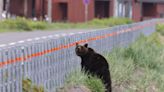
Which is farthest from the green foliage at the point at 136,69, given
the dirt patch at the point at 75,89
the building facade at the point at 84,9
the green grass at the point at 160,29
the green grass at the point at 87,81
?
the building facade at the point at 84,9

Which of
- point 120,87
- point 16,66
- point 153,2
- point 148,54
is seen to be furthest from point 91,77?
point 153,2

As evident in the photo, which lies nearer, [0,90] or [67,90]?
[0,90]

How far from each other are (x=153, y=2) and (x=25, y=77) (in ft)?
170

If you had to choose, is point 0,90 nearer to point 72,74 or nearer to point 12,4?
point 72,74

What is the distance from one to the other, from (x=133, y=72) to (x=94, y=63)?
16.5ft

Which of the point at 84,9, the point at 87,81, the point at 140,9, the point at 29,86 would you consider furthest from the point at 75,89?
the point at 140,9

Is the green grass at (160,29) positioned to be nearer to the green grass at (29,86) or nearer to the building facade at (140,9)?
the building facade at (140,9)

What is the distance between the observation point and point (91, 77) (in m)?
14.0

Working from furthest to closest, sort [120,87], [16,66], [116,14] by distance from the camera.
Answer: [116,14]
[120,87]
[16,66]

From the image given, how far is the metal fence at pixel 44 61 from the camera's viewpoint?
10547mm

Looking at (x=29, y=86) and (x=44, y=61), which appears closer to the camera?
(x=29, y=86)

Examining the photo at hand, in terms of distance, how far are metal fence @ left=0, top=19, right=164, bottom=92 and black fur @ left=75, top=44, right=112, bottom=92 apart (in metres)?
0.48

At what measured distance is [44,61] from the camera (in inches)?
492

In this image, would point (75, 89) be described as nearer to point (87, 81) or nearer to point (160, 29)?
point (87, 81)
